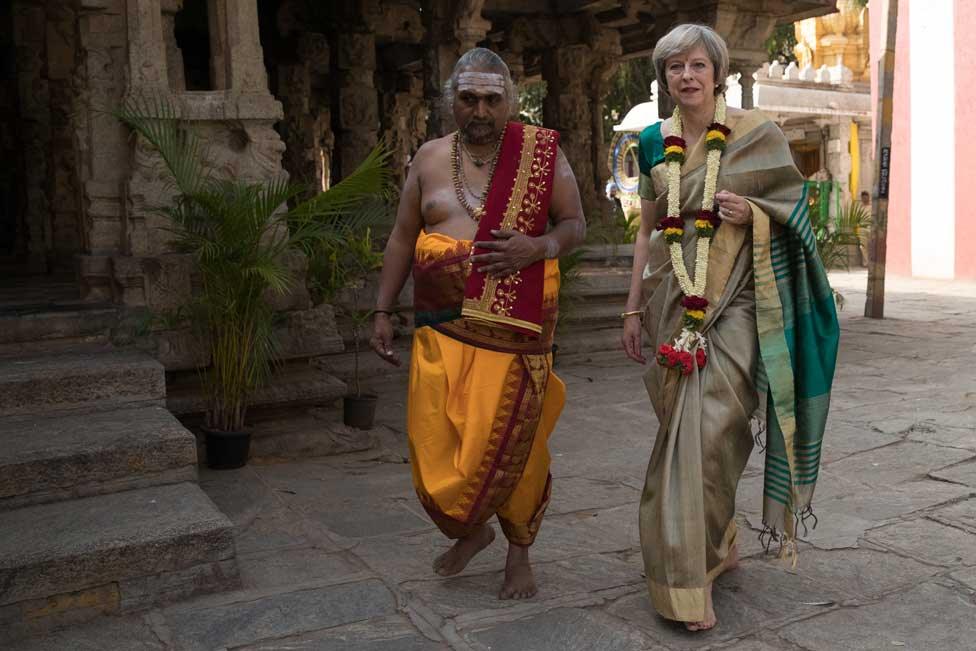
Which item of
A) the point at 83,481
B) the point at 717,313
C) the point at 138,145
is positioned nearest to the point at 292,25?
the point at 138,145

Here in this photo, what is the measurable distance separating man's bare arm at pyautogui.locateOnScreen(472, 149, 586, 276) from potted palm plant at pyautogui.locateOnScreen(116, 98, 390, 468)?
1.66 meters

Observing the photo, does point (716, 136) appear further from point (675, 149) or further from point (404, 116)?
point (404, 116)

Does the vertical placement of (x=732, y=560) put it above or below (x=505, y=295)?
below

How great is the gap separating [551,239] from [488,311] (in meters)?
0.32

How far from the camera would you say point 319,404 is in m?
5.41

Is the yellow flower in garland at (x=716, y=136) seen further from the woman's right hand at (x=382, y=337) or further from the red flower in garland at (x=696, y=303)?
the woman's right hand at (x=382, y=337)

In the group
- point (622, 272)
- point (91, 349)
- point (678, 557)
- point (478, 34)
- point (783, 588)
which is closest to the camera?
point (678, 557)

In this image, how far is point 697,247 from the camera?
2.92 meters

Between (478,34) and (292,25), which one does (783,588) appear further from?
(292,25)

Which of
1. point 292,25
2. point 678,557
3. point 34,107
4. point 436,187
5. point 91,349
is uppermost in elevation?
point 292,25

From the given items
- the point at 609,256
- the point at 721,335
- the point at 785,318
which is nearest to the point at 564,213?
the point at 721,335

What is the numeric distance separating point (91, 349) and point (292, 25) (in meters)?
7.85

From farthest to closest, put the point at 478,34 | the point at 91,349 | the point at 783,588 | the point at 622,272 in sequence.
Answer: the point at 622,272 < the point at 478,34 < the point at 91,349 < the point at 783,588

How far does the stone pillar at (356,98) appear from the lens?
35.5 ft
